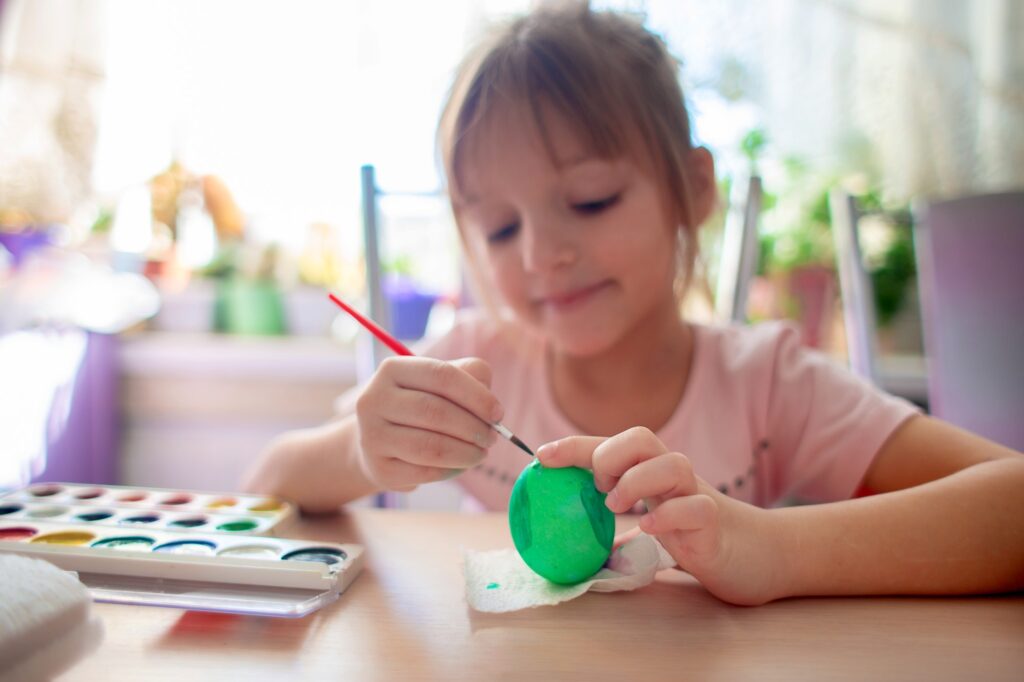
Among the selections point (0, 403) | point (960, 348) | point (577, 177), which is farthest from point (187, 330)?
point (960, 348)

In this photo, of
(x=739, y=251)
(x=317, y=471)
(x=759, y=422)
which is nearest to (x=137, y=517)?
(x=317, y=471)

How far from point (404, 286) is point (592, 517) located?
1.24 metres

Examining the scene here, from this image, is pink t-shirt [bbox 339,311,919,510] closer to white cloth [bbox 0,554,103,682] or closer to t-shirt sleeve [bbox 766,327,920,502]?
t-shirt sleeve [bbox 766,327,920,502]

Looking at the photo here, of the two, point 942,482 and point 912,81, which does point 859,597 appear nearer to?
point 942,482

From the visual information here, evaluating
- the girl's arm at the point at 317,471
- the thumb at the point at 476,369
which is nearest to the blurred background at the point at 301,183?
the girl's arm at the point at 317,471

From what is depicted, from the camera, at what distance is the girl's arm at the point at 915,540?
1.40 ft

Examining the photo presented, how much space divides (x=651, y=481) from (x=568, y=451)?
59mm

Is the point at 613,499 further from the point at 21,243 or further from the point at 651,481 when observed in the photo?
the point at 21,243

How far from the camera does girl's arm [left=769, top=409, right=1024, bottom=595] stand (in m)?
0.43

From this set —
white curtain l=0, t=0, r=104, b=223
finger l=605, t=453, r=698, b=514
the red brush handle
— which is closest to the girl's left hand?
finger l=605, t=453, r=698, b=514

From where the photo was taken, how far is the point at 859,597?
1.41 feet

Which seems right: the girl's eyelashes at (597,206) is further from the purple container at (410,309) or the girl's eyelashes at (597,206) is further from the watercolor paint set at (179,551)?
the purple container at (410,309)

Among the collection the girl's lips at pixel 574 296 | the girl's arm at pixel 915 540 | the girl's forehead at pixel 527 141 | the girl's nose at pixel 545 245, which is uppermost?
the girl's forehead at pixel 527 141

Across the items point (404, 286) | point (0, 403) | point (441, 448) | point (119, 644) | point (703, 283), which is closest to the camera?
point (119, 644)
